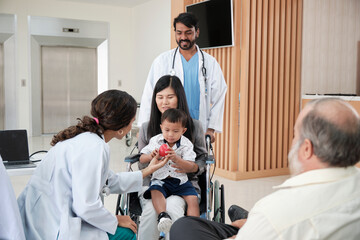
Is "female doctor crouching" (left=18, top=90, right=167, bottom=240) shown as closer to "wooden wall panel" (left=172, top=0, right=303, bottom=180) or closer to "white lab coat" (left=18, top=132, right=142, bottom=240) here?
"white lab coat" (left=18, top=132, right=142, bottom=240)

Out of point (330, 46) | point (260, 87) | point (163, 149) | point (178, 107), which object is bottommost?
point (163, 149)

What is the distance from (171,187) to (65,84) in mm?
7707

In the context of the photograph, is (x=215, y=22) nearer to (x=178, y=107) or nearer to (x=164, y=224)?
(x=178, y=107)

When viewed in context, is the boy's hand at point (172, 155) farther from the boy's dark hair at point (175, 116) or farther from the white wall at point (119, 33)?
the white wall at point (119, 33)

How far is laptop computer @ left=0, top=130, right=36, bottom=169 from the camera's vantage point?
7.36 ft

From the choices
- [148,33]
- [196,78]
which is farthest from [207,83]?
[148,33]

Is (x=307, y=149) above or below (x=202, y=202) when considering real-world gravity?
above

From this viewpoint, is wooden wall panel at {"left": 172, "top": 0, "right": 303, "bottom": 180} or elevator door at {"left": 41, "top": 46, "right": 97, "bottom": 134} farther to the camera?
elevator door at {"left": 41, "top": 46, "right": 97, "bottom": 134}

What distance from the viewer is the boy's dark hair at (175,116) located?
97.9 inches

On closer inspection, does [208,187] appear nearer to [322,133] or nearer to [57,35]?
[322,133]

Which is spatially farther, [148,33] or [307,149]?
[148,33]

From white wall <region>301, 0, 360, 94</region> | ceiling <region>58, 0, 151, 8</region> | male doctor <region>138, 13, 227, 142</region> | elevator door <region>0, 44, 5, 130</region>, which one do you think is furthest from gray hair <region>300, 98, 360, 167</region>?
elevator door <region>0, 44, 5, 130</region>

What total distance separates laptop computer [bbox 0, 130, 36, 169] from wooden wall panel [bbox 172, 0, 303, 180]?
3.28 metres

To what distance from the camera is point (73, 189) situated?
1725 millimetres
